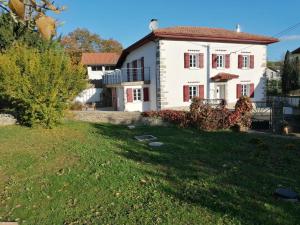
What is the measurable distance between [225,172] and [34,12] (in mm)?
6860

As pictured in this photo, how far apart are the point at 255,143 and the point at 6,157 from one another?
28.7ft

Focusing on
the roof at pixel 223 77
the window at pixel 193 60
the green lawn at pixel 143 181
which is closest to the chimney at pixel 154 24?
the window at pixel 193 60

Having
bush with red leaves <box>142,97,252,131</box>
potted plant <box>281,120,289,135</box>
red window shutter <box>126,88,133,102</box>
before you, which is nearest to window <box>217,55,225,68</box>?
red window shutter <box>126,88,133,102</box>

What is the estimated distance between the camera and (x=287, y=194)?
5.86 m

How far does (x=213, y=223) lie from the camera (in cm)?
481

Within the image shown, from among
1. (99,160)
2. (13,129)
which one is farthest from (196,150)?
(13,129)

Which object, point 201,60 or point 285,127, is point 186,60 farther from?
point 285,127

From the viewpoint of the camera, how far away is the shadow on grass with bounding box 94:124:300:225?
533 cm

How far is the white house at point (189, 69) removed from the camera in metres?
22.3

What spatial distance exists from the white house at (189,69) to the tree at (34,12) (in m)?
20.6

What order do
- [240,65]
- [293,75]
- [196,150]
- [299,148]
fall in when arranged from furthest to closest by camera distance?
[293,75] → [240,65] → [299,148] → [196,150]

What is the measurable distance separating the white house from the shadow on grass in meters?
10.6

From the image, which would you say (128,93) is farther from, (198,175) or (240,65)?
(198,175)

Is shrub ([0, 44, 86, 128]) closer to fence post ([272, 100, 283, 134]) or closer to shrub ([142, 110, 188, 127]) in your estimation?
shrub ([142, 110, 188, 127])
